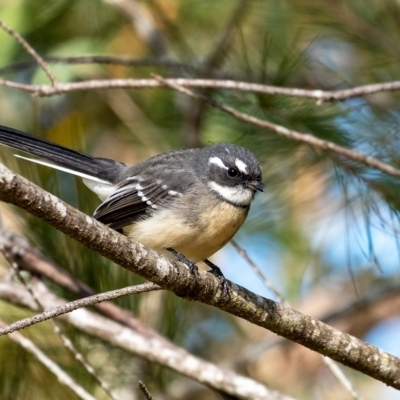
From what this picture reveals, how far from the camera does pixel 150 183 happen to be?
424cm

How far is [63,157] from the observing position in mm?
4102

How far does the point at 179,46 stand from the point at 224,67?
79 cm

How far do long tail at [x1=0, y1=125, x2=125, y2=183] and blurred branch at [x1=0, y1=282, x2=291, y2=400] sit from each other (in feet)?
2.31

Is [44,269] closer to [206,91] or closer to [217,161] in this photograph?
[217,161]

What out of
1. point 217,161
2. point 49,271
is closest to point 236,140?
point 217,161

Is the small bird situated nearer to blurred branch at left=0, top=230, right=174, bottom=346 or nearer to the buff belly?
the buff belly

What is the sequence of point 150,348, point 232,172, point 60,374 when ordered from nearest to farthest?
point 60,374 → point 150,348 → point 232,172

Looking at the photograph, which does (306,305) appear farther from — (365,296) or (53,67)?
(53,67)

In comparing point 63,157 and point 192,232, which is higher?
point 63,157

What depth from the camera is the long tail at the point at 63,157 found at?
376 centimetres

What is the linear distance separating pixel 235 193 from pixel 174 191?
344mm

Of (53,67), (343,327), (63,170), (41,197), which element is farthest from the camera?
(343,327)

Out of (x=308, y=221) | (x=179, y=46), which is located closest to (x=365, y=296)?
(x=308, y=221)

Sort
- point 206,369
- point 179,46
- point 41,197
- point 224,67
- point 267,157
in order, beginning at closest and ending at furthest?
point 41,197
point 206,369
point 267,157
point 224,67
point 179,46
